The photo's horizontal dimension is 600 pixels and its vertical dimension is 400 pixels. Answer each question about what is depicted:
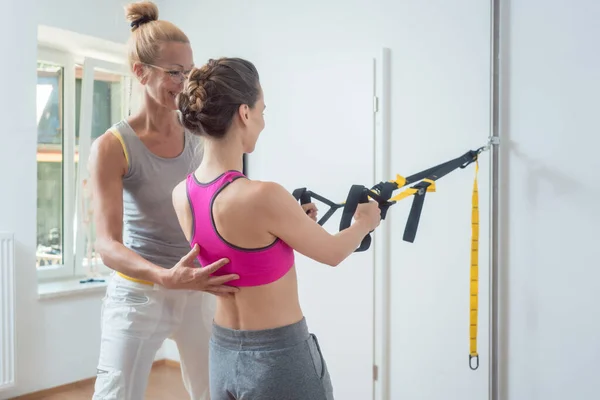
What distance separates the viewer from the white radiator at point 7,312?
10.5 feet

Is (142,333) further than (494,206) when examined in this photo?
No

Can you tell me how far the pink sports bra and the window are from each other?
2884mm

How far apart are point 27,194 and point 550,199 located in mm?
2687

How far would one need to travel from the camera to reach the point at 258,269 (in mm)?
1334

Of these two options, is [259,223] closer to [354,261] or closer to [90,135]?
[354,261]

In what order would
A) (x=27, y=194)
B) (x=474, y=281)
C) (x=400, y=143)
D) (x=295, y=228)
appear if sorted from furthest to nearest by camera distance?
(x=27, y=194), (x=400, y=143), (x=474, y=281), (x=295, y=228)

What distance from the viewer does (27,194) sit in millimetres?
3391

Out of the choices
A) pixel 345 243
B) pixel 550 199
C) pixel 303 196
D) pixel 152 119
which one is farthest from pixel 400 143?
Result: pixel 345 243

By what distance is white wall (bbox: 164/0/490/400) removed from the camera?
8.97 ft

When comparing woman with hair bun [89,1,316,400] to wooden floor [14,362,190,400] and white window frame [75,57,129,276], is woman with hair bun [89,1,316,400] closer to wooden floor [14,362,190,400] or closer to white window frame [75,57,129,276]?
wooden floor [14,362,190,400]

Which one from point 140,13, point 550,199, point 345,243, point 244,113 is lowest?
point 345,243

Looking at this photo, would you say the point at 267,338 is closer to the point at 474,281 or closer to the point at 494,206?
the point at 474,281

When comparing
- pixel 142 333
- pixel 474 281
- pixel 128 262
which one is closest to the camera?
pixel 128 262

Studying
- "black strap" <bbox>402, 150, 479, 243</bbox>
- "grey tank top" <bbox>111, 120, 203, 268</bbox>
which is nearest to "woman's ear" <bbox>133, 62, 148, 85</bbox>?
"grey tank top" <bbox>111, 120, 203, 268</bbox>
